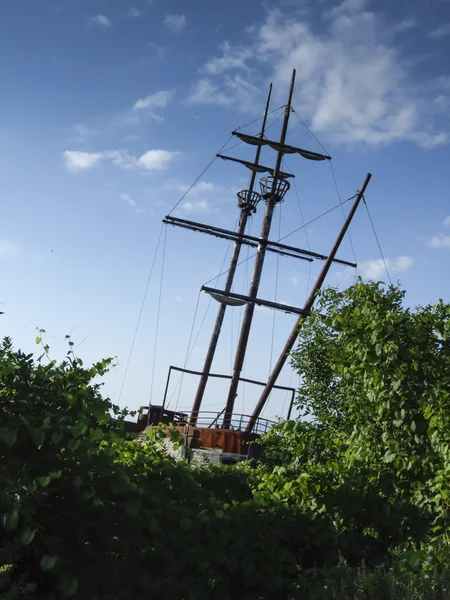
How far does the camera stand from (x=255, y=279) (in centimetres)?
3198

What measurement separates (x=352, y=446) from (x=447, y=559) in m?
2.33

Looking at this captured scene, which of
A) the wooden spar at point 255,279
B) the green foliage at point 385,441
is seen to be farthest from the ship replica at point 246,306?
the green foliage at point 385,441

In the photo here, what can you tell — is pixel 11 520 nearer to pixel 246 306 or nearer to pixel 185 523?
pixel 185 523

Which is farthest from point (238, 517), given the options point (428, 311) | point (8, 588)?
point (428, 311)

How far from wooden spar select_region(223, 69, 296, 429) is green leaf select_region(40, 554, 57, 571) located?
23.9 metres

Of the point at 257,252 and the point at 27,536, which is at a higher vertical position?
the point at 257,252

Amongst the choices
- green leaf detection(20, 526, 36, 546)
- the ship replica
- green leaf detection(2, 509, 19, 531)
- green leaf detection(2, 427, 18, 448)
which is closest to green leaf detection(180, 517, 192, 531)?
green leaf detection(20, 526, 36, 546)

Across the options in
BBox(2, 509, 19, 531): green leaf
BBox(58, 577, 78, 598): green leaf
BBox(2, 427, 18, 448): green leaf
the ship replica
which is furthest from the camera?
the ship replica

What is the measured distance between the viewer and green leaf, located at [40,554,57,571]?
439 centimetres

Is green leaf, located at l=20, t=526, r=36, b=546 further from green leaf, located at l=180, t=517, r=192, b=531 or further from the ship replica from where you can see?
the ship replica

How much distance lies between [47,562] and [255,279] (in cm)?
2785

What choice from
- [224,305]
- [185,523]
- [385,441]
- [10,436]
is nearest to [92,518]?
[185,523]

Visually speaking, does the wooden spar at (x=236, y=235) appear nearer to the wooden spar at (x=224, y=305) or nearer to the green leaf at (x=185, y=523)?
the wooden spar at (x=224, y=305)

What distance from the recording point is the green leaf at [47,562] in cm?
439
